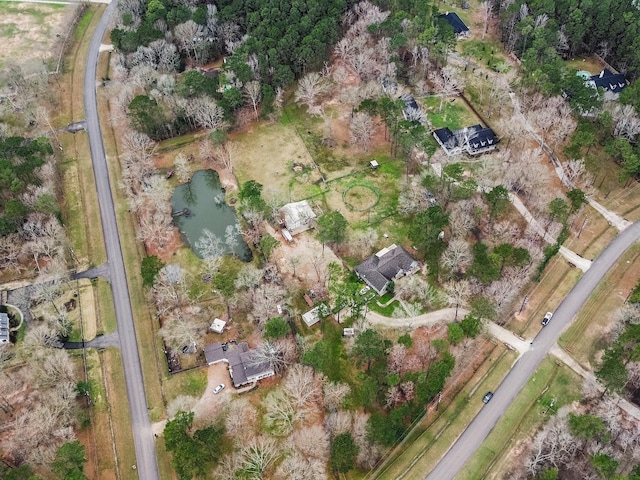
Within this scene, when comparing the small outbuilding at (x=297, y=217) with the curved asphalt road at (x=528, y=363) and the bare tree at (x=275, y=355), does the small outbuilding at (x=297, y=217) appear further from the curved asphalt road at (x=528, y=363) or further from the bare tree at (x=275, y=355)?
the curved asphalt road at (x=528, y=363)

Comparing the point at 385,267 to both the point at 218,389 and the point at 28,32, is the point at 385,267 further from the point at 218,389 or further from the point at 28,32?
the point at 28,32

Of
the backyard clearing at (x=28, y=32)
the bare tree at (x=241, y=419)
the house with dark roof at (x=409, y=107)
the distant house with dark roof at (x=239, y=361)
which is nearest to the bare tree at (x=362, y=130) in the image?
the house with dark roof at (x=409, y=107)

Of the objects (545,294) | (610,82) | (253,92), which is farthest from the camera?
(610,82)

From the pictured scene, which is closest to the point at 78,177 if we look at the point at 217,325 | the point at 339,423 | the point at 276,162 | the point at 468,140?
the point at 276,162

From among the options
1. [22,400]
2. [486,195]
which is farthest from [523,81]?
[22,400]

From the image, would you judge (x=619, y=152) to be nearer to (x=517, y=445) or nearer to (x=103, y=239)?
(x=517, y=445)

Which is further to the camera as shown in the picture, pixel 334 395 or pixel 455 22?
pixel 455 22
